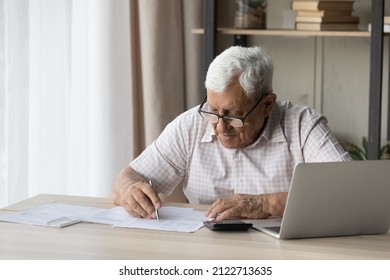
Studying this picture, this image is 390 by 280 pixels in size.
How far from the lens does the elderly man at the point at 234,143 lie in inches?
108

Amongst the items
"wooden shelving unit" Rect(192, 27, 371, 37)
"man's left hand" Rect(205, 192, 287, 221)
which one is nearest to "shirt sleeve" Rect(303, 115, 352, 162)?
"man's left hand" Rect(205, 192, 287, 221)

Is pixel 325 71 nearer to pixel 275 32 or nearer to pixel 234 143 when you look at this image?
pixel 275 32

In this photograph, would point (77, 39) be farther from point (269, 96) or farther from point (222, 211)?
point (222, 211)

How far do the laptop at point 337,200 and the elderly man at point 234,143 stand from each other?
1.29ft

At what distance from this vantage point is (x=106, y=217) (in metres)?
2.55

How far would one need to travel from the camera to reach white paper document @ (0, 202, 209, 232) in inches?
96.3

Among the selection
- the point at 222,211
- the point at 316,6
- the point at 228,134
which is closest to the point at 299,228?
the point at 222,211

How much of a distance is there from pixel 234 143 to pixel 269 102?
18 centimetres

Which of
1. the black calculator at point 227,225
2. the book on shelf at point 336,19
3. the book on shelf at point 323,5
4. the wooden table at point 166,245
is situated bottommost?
the wooden table at point 166,245

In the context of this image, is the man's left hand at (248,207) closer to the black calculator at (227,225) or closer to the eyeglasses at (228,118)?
the black calculator at (227,225)

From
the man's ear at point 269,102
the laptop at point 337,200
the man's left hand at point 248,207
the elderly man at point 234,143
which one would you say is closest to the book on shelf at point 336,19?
the elderly man at point 234,143

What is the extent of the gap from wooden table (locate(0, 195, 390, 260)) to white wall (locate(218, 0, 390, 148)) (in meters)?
1.97

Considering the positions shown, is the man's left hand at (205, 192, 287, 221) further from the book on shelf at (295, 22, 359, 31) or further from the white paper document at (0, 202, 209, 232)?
the book on shelf at (295, 22, 359, 31)

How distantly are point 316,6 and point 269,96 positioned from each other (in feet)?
4.11
